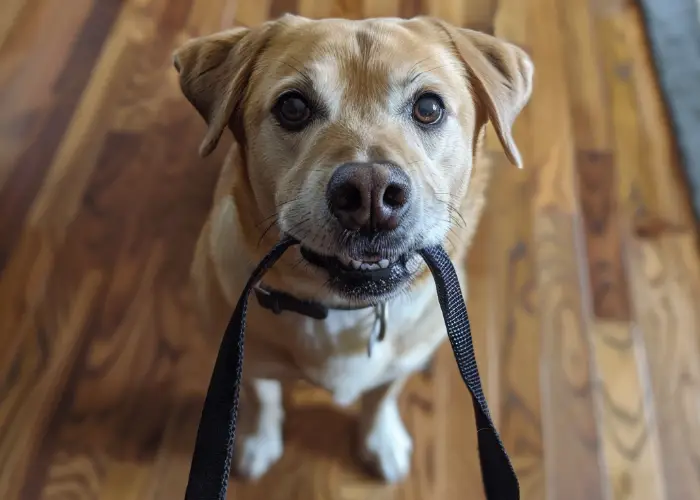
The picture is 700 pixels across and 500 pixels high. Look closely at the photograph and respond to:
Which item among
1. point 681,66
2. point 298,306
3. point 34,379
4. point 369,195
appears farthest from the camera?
point 681,66

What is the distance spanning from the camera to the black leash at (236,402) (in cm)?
99

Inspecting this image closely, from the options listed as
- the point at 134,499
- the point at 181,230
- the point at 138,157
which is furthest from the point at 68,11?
the point at 134,499

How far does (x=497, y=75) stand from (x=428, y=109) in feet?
0.60

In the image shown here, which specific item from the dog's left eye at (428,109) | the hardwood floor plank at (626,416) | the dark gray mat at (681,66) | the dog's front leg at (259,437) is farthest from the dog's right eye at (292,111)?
the dark gray mat at (681,66)

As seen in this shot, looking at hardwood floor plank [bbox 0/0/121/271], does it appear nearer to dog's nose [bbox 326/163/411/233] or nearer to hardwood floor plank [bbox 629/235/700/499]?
dog's nose [bbox 326/163/411/233]

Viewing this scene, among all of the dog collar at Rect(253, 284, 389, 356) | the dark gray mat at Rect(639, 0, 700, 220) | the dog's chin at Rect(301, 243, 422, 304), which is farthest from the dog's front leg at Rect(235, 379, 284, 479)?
the dark gray mat at Rect(639, 0, 700, 220)

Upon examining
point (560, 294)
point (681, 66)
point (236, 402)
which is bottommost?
point (560, 294)

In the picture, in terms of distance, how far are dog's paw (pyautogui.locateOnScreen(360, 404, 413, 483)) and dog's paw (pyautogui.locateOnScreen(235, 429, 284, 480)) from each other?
0.21 meters

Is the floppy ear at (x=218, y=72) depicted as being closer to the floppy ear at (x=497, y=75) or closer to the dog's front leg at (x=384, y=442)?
the floppy ear at (x=497, y=75)

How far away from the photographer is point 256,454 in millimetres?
1604

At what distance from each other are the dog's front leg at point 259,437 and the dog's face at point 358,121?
563mm

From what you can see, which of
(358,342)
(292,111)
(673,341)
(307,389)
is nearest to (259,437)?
(307,389)

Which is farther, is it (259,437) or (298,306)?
(259,437)

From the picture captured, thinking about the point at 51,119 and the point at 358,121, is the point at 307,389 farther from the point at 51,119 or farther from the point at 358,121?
the point at 51,119
